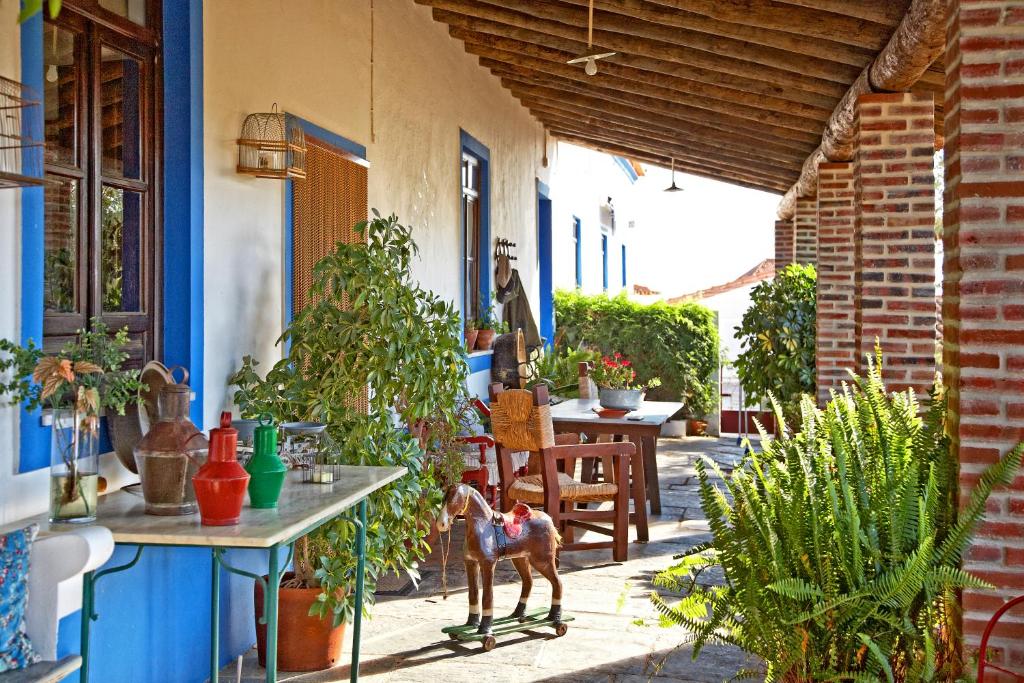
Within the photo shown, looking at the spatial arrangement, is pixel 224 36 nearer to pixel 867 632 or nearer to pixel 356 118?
pixel 356 118

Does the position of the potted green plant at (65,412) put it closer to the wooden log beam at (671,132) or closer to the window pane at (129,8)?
the window pane at (129,8)

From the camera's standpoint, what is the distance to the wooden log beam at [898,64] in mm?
4203

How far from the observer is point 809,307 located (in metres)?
8.34

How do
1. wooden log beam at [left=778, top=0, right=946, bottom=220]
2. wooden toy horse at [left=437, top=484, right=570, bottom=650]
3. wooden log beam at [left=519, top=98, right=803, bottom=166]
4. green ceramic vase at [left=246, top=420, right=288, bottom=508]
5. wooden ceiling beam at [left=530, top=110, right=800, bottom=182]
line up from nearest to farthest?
green ceramic vase at [left=246, top=420, right=288, bottom=508], wooden toy horse at [left=437, top=484, right=570, bottom=650], wooden log beam at [left=778, top=0, right=946, bottom=220], wooden log beam at [left=519, top=98, right=803, bottom=166], wooden ceiling beam at [left=530, top=110, right=800, bottom=182]

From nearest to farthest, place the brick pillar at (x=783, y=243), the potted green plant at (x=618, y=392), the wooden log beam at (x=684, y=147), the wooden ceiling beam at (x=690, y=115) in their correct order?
the potted green plant at (x=618, y=392), the wooden ceiling beam at (x=690, y=115), the wooden log beam at (x=684, y=147), the brick pillar at (x=783, y=243)

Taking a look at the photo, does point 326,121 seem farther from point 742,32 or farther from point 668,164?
point 668,164

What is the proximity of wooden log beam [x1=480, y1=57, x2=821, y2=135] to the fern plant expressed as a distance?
4421mm

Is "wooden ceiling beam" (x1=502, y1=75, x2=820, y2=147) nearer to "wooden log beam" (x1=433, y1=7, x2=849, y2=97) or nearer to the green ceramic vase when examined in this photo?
"wooden log beam" (x1=433, y1=7, x2=849, y2=97)

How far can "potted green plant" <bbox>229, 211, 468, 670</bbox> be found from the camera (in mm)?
3777

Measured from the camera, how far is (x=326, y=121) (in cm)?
487

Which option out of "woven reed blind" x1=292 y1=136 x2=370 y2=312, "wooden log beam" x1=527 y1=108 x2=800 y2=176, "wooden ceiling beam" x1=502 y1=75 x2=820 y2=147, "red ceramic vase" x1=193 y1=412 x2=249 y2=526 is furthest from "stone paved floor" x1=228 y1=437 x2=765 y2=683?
"wooden log beam" x1=527 y1=108 x2=800 y2=176

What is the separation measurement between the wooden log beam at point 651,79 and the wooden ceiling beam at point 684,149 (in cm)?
190

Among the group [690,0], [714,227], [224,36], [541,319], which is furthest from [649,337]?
[714,227]

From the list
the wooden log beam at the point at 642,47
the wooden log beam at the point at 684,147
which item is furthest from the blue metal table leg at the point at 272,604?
the wooden log beam at the point at 684,147
